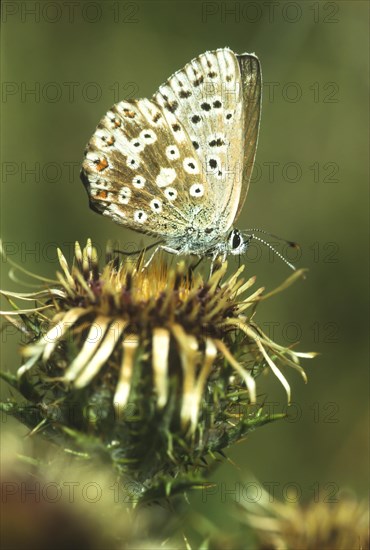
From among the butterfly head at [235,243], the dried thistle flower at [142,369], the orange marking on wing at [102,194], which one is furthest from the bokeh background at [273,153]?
the dried thistle flower at [142,369]

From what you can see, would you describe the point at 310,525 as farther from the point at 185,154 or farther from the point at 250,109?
the point at 250,109

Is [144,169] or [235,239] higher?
[144,169]

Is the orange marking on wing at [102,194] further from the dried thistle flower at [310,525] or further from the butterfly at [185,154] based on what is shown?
the dried thistle flower at [310,525]

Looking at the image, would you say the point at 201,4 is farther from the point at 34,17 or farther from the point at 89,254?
the point at 89,254

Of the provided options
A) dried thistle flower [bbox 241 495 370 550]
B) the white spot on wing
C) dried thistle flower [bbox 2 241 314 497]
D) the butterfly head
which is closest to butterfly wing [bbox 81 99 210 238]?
the white spot on wing

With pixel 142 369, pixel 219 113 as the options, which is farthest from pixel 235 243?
pixel 142 369
